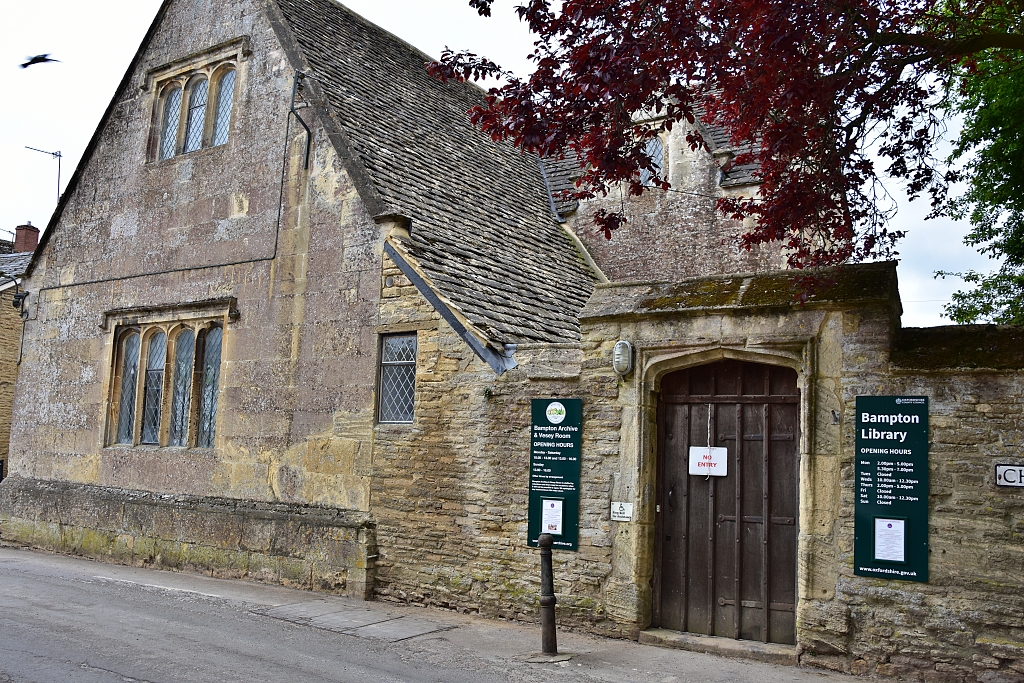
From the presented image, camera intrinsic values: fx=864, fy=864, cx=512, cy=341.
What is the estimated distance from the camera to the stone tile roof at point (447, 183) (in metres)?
10.9

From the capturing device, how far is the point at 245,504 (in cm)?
1166

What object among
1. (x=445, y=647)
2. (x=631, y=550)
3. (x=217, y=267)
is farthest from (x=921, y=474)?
(x=217, y=267)

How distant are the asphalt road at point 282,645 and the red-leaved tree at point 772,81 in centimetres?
409

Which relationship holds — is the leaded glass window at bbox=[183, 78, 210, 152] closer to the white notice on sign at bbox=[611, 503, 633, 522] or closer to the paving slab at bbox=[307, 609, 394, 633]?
the paving slab at bbox=[307, 609, 394, 633]

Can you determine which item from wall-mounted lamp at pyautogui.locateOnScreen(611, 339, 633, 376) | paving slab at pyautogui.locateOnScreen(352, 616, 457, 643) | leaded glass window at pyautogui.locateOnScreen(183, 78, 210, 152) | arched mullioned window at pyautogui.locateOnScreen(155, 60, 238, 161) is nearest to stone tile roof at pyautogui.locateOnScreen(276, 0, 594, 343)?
arched mullioned window at pyautogui.locateOnScreen(155, 60, 238, 161)

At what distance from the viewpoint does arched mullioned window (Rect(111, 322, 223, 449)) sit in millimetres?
12797

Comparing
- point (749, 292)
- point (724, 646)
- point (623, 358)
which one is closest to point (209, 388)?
point (623, 358)

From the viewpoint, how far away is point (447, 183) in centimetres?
1365

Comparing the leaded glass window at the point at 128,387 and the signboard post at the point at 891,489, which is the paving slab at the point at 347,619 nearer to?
the signboard post at the point at 891,489

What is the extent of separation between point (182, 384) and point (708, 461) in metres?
8.51

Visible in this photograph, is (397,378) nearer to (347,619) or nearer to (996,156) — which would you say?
(347,619)

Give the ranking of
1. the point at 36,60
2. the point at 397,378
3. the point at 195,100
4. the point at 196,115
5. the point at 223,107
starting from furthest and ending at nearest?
the point at 195,100
the point at 196,115
the point at 223,107
the point at 397,378
the point at 36,60

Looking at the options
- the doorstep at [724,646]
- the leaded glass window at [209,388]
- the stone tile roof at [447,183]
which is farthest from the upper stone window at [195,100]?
the doorstep at [724,646]

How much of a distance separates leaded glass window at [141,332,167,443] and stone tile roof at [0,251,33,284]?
1207 cm
